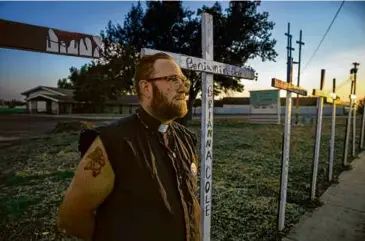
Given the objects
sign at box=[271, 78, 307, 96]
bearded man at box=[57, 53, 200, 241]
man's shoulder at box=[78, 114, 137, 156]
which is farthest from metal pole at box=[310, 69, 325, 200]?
man's shoulder at box=[78, 114, 137, 156]

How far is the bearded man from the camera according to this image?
4.25ft

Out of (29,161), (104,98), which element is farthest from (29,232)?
(104,98)

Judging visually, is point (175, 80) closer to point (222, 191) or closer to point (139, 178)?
point (139, 178)

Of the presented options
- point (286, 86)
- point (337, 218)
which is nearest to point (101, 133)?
point (286, 86)

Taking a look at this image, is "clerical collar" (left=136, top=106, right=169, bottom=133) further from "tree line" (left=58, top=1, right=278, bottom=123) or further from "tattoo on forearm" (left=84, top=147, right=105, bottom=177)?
"tree line" (left=58, top=1, right=278, bottom=123)

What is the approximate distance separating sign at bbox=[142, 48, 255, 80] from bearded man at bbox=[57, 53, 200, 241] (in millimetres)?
394

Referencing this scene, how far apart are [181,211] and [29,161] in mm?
7533

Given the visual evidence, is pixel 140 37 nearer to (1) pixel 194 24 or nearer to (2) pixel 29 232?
(1) pixel 194 24

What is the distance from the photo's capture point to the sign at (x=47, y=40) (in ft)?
4.63

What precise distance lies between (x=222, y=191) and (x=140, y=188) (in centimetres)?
411

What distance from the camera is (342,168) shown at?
7.95 m

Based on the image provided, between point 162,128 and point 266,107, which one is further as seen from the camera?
point 266,107

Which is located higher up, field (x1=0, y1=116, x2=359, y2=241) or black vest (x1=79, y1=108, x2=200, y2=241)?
black vest (x1=79, y1=108, x2=200, y2=241)

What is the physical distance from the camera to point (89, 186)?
127 centimetres
